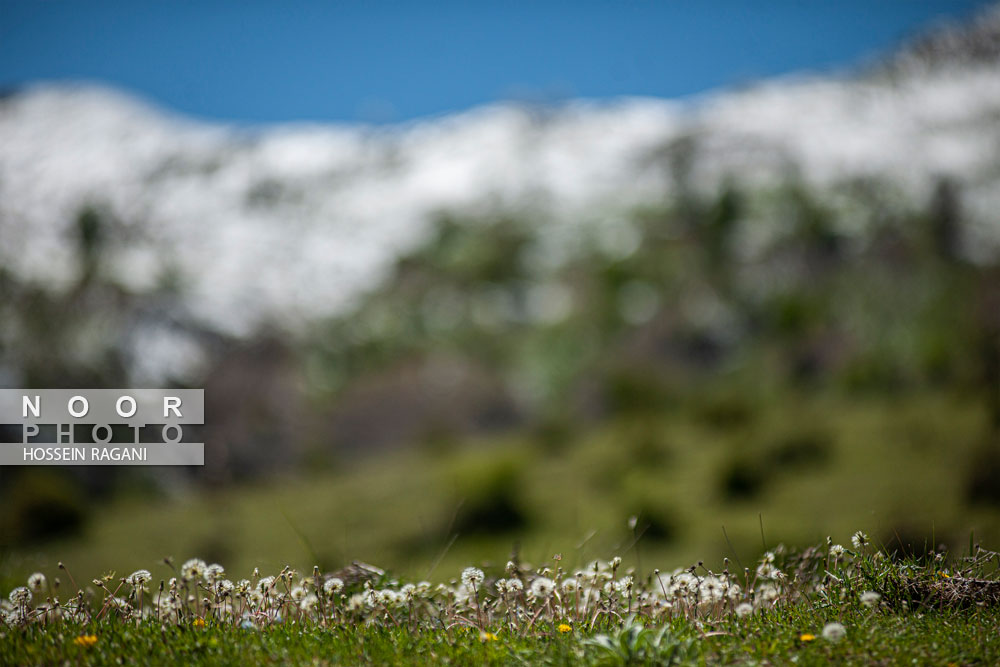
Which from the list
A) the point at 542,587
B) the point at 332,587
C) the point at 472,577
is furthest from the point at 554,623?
the point at 332,587

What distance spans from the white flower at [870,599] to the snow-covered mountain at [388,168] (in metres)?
63.5

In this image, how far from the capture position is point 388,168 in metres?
101

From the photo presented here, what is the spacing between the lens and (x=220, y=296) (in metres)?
74.0

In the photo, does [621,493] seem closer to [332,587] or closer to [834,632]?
[332,587]

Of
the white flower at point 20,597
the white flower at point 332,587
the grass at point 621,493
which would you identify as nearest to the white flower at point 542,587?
the white flower at point 332,587

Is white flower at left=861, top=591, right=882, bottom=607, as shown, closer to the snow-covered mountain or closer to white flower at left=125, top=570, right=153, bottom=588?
white flower at left=125, top=570, right=153, bottom=588

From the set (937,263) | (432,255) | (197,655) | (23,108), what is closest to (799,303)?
(937,263)

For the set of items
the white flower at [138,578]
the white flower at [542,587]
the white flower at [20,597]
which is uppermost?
the white flower at [138,578]

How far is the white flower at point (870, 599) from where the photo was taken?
3525 millimetres

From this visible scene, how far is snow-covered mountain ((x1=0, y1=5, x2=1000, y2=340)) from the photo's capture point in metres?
70.8

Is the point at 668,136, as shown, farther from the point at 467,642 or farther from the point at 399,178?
the point at 467,642

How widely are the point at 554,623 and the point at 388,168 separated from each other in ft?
336

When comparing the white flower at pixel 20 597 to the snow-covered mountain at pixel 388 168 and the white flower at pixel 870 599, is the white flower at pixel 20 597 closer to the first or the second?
the white flower at pixel 870 599

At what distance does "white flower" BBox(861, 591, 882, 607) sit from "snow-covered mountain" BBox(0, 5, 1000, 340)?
208 feet
